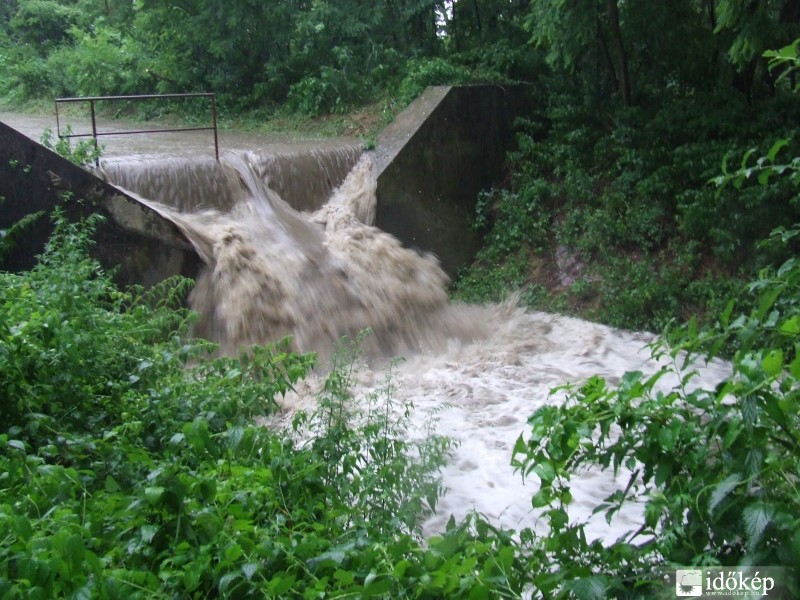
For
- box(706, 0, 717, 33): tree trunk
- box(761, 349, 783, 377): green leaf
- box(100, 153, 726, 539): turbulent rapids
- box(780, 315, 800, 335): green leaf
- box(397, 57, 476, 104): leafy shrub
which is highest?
box(706, 0, 717, 33): tree trunk

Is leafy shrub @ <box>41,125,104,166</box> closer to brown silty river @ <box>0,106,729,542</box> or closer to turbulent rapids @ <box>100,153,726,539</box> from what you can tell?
brown silty river @ <box>0,106,729,542</box>

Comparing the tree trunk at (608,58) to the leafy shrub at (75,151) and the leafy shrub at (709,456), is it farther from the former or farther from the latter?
the leafy shrub at (709,456)

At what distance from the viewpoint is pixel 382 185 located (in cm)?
1216

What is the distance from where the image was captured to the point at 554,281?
1185 cm

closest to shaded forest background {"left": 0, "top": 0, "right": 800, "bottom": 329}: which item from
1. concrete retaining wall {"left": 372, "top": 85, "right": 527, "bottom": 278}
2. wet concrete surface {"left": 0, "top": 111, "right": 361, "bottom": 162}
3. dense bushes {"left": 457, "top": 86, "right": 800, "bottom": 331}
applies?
dense bushes {"left": 457, "top": 86, "right": 800, "bottom": 331}

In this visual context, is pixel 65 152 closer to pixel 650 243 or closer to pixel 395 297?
pixel 395 297

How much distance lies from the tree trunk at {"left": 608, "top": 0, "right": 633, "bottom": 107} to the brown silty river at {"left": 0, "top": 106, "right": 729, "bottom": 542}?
4119 mm

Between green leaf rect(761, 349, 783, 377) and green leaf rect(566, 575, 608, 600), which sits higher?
green leaf rect(761, 349, 783, 377)

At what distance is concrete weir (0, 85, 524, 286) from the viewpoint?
370 inches

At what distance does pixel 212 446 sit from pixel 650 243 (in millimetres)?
8171

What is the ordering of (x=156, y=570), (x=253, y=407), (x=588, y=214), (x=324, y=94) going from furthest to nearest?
(x=324, y=94)
(x=588, y=214)
(x=253, y=407)
(x=156, y=570)

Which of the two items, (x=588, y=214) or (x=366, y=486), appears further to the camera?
(x=588, y=214)

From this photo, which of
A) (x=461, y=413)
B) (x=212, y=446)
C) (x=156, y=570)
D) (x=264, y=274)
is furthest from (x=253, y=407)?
(x=264, y=274)

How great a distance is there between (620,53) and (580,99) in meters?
1.09
